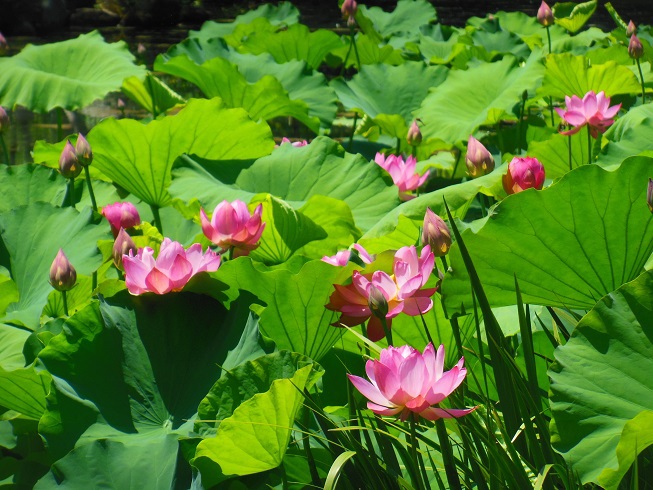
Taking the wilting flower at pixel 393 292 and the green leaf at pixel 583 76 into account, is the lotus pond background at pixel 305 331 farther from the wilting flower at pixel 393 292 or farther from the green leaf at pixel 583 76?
the green leaf at pixel 583 76

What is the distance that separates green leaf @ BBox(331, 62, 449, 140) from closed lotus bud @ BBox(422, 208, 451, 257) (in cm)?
149

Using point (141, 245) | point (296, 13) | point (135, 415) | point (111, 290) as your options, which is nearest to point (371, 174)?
point (141, 245)

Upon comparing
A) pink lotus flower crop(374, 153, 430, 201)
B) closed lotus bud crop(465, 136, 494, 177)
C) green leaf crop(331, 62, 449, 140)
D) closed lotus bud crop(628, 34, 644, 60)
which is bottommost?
green leaf crop(331, 62, 449, 140)

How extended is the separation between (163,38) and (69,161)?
6567 mm

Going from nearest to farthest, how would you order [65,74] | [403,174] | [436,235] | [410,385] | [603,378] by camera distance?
1. [410,385]
2. [603,378]
3. [436,235]
4. [403,174]
5. [65,74]

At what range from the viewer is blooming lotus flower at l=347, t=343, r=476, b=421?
2.30 feet

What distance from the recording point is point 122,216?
129cm

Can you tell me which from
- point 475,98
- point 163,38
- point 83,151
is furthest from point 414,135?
point 163,38

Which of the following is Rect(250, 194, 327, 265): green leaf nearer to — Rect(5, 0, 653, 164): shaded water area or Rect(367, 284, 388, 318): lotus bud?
Rect(367, 284, 388, 318): lotus bud

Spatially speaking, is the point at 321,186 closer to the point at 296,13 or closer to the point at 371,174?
the point at 371,174

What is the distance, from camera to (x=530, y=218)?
96 centimetres

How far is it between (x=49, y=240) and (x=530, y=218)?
768 millimetres

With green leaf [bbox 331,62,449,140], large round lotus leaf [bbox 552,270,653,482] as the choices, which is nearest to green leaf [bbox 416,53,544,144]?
green leaf [bbox 331,62,449,140]

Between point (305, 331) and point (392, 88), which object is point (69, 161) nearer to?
point (305, 331)
